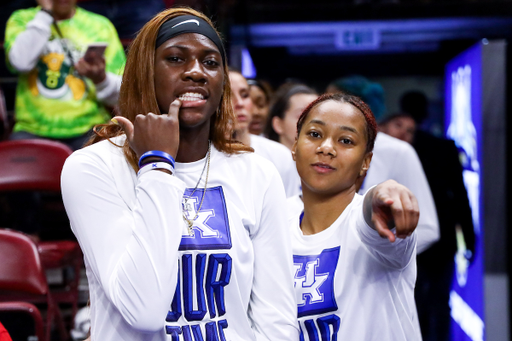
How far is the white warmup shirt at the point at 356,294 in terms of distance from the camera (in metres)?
1.81

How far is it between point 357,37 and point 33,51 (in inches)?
265

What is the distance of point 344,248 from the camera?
189cm

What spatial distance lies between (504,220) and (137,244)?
3676 millimetres

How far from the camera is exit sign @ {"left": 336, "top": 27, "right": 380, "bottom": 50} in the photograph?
374 inches

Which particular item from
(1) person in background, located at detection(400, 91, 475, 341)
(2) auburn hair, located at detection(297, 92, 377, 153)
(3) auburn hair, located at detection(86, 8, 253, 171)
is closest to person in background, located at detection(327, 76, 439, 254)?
(1) person in background, located at detection(400, 91, 475, 341)

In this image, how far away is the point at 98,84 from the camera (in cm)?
365

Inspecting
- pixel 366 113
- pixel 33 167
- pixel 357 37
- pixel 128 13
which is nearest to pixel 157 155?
pixel 366 113

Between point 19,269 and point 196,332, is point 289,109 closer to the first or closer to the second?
point 19,269

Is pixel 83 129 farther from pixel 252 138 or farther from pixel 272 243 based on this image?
pixel 272 243

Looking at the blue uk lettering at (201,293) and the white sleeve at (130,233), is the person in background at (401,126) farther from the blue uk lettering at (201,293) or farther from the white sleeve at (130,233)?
the white sleeve at (130,233)

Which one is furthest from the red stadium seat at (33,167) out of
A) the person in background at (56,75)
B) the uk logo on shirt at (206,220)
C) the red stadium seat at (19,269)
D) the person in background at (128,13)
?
the person in background at (128,13)

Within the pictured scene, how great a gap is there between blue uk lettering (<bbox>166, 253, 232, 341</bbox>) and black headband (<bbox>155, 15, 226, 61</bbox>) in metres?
0.60

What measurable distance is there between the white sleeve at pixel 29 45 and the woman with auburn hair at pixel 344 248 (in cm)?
230

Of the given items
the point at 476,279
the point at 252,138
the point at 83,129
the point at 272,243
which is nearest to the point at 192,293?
the point at 272,243
